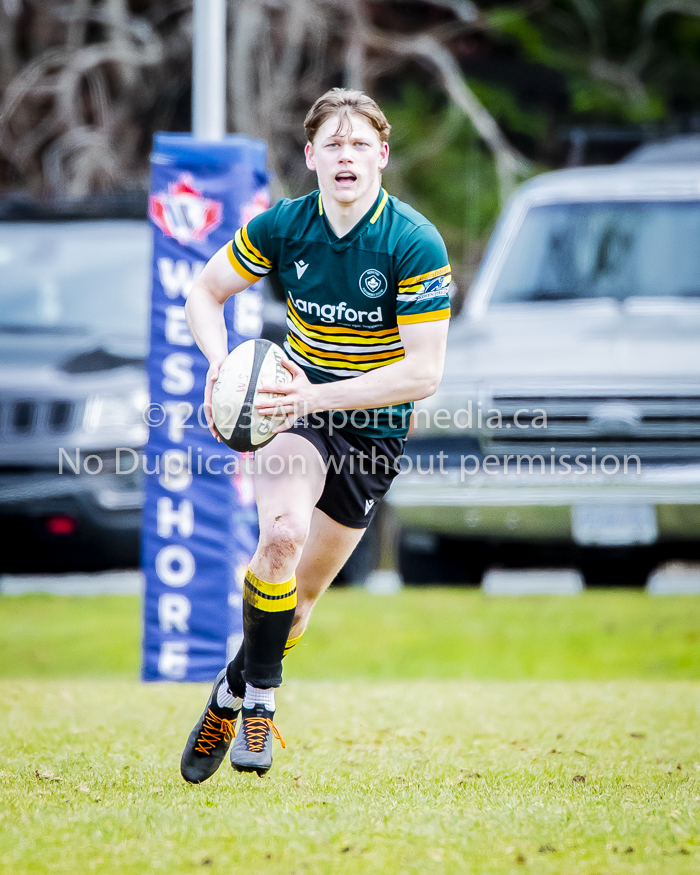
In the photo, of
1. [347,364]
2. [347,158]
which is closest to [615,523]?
[347,364]

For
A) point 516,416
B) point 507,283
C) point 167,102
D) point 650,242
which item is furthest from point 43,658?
point 167,102

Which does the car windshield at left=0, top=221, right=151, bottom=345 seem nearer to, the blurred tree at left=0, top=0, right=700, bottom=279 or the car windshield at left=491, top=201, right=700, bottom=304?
the car windshield at left=491, top=201, right=700, bottom=304

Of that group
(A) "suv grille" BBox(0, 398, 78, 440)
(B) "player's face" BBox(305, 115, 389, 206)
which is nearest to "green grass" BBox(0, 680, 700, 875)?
(B) "player's face" BBox(305, 115, 389, 206)

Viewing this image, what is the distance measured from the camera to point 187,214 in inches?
262

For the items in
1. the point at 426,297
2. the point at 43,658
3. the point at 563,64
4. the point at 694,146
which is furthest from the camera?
the point at 563,64

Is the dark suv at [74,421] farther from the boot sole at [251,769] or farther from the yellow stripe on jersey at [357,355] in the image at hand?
the boot sole at [251,769]

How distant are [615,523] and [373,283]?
4287 mm

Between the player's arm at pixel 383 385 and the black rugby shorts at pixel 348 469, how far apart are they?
32 cm

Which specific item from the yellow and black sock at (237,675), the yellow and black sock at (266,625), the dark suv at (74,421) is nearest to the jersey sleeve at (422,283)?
the yellow and black sock at (266,625)

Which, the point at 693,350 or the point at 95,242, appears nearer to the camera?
the point at 693,350

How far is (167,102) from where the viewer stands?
1619cm

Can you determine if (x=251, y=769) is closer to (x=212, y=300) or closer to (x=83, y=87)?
(x=212, y=300)

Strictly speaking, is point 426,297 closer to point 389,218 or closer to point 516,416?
point 389,218

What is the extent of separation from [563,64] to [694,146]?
877cm
